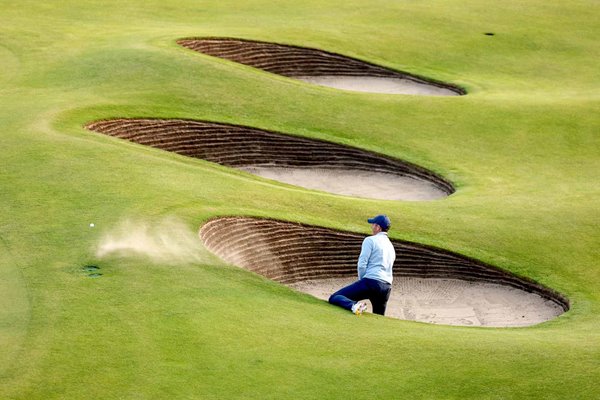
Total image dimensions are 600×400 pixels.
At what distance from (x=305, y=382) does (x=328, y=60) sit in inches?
1198

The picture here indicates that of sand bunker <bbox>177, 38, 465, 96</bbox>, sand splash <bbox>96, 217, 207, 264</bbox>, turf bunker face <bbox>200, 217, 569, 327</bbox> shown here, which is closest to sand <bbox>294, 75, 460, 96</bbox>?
sand bunker <bbox>177, 38, 465, 96</bbox>

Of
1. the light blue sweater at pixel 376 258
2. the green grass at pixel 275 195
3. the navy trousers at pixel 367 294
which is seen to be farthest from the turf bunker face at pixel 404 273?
the light blue sweater at pixel 376 258

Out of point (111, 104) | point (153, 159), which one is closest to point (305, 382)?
point (153, 159)

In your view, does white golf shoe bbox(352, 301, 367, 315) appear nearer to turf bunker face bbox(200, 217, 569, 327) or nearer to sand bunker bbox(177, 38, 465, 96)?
turf bunker face bbox(200, 217, 569, 327)

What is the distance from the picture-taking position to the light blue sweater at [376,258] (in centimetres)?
2047

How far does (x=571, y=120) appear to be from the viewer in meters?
38.4

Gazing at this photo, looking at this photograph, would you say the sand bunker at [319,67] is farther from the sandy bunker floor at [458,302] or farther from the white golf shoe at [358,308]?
the white golf shoe at [358,308]

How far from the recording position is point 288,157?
114 feet

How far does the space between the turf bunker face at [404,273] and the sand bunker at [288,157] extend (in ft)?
21.5

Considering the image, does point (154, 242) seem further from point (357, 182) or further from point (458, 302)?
point (357, 182)

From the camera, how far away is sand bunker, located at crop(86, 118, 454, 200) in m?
33.1

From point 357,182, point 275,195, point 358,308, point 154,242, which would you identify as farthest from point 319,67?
point 358,308

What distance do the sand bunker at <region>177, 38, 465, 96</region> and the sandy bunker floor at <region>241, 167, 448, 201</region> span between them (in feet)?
34.1

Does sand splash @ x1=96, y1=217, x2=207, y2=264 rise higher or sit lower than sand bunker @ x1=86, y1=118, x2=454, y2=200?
lower
